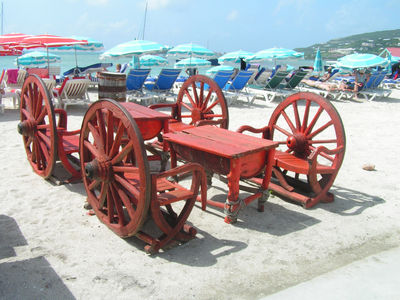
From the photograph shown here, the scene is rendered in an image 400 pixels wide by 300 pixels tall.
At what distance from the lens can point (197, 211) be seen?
12.4 ft

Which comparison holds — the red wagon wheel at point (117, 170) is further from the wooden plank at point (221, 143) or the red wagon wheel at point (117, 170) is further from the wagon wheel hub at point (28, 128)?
the wagon wheel hub at point (28, 128)

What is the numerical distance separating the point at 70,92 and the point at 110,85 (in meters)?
2.79

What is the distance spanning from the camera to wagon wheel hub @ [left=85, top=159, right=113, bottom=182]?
9.82 ft

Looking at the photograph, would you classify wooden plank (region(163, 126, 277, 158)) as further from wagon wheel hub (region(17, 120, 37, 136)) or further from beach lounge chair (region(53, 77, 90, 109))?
beach lounge chair (region(53, 77, 90, 109))

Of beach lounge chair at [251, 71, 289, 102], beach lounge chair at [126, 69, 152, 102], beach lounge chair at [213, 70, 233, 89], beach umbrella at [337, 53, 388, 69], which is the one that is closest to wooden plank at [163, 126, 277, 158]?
beach lounge chair at [126, 69, 152, 102]

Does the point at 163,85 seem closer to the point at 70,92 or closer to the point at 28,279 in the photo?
the point at 70,92

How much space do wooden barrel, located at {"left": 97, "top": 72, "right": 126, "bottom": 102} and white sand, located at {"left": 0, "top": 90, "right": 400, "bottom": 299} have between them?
2.35m

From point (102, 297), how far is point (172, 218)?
1037 millimetres

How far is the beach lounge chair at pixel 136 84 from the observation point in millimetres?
9836

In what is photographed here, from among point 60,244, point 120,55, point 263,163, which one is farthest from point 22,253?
point 120,55

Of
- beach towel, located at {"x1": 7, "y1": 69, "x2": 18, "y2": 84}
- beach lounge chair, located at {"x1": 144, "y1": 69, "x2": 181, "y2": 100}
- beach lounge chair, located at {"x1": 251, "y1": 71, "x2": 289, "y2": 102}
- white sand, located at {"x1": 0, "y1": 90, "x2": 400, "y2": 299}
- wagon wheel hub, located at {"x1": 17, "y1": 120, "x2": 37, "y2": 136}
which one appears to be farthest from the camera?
beach lounge chair, located at {"x1": 251, "y1": 71, "x2": 289, "y2": 102}

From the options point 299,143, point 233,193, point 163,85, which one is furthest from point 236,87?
point 233,193

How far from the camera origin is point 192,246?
121 inches

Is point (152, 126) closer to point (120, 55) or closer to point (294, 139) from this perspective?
point (294, 139)
